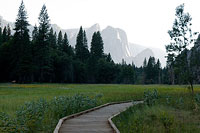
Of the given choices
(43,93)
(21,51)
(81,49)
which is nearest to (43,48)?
(21,51)

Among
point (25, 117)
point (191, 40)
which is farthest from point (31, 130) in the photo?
point (191, 40)

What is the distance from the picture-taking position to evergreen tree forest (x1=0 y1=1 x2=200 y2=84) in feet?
182

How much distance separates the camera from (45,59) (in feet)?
198

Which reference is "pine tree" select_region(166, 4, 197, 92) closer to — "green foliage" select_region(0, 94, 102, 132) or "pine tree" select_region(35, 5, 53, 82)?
"green foliage" select_region(0, 94, 102, 132)

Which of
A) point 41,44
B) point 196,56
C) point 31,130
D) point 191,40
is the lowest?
point 31,130

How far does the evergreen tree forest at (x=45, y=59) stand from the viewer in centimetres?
5544

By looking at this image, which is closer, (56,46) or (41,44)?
(41,44)

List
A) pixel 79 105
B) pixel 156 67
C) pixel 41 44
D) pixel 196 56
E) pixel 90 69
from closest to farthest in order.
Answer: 1. pixel 79 105
2. pixel 196 56
3. pixel 41 44
4. pixel 90 69
5. pixel 156 67

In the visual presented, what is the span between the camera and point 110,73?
84250mm

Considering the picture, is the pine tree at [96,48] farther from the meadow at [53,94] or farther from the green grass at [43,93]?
the meadow at [53,94]

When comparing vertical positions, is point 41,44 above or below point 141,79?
above

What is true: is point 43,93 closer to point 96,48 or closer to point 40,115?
point 40,115

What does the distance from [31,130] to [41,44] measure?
53.3m

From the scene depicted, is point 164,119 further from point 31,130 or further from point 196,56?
point 196,56
